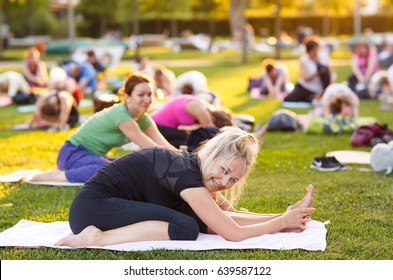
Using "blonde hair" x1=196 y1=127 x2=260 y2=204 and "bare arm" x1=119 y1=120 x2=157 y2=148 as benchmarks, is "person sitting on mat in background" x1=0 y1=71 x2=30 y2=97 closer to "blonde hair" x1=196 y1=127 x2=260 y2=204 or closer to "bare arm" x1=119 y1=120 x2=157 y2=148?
"bare arm" x1=119 y1=120 x2=157 y2=148

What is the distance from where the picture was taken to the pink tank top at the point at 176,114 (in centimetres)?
928

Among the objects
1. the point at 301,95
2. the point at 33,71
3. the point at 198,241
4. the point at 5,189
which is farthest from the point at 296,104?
the point at 198,241

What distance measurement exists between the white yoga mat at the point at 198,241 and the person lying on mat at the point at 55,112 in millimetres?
5593

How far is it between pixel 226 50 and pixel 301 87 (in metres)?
25.1

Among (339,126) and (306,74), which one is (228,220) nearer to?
(339,126)

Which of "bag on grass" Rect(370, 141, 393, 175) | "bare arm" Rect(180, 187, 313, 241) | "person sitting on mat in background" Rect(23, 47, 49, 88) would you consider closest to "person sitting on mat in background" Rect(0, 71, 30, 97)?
"person sitting on mat in background" Rect(23, 47, 49, 88)

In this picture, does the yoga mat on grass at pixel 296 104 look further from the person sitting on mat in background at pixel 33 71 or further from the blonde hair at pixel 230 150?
the blonde hair at pixel 230 150

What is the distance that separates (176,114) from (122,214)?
170 inches

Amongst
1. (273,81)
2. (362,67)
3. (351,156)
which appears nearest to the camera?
(351,156)

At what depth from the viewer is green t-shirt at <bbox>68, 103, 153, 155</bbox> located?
7207mm

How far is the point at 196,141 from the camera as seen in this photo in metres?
8.72

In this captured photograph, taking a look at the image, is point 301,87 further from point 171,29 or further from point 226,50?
point 171,29

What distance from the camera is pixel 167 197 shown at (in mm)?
5230
